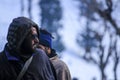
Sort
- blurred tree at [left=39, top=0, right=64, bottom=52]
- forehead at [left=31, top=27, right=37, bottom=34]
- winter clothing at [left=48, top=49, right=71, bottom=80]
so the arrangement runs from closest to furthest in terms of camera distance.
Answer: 1. forehead at [left=31, top=27, right=37, bottom=34]
2. winter clothing at [left=48, top=49, right=71, bottom=80]
3. blurred tree at [left=39, top=0, right=64, bottom=52]

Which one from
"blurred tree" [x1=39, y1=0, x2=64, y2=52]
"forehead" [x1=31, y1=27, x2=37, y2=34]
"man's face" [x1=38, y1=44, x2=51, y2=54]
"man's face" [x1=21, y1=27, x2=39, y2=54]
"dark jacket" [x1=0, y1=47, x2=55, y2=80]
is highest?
"forehead" [x1=31, y1=27, x2=37, y2=34]

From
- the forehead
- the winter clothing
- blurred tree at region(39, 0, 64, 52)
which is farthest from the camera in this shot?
blurred tree at region(39, 0, 64, 52)

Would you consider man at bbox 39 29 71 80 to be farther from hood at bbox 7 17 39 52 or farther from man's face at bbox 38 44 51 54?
hood at bbox 7 17 39 52

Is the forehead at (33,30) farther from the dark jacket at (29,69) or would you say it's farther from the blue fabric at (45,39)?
the blue fabric at (45,39)

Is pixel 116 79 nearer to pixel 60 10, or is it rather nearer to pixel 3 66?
pixel 60 10

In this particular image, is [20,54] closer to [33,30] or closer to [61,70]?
[33,30]

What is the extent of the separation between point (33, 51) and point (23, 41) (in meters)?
0.13

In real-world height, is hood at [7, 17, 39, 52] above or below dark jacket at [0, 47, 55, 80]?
above

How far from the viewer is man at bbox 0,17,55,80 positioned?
4172 millimetres

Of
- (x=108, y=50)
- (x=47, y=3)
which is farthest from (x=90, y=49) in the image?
(x=47, y=3)

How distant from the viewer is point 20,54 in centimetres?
420

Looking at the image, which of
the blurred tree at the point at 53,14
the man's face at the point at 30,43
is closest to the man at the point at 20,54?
the man's face at the point at 30,43

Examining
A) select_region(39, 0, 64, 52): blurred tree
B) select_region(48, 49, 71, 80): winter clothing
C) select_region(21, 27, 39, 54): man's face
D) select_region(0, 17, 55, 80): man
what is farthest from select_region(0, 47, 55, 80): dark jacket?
select_region(39, 0, 64, 52): blurred tree

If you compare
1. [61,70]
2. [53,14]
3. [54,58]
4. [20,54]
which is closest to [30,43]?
[20,54]
